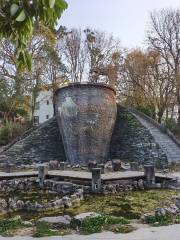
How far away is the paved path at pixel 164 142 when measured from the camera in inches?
790

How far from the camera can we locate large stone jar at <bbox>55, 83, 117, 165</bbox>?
2031cm

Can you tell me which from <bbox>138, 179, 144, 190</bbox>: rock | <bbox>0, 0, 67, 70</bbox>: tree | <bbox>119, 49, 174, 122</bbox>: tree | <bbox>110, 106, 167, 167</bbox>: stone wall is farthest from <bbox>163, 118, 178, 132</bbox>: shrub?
<bbox>0, 0, 67, 70</bbox>: tree

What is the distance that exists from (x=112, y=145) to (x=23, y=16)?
67.1 feet

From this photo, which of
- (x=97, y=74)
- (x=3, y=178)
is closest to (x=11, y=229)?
(x=3, y=178)

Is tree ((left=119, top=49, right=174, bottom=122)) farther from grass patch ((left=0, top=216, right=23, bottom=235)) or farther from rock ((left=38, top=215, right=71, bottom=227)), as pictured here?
grass patch ((left=0, top=216, right=23, bottom=235))

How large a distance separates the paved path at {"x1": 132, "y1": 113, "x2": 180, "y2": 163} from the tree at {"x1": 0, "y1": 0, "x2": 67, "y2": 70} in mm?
17361

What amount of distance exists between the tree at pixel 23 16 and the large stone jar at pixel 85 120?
17.8m

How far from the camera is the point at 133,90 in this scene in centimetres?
3222

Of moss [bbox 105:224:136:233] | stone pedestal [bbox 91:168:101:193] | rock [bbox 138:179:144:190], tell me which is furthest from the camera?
rock [bbox 138:179:144:190]

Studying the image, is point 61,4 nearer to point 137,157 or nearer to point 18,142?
point 137,157

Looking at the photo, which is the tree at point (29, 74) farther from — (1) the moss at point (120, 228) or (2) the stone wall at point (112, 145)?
(1) the moss at point (120, 228)

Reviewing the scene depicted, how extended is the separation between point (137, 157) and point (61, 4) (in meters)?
19.2

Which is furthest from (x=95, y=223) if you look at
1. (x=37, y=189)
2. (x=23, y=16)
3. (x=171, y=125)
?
(x=171, y=125)

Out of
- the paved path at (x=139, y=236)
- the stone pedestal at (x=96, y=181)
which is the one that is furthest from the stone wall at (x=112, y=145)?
the paved path at (x=139, y=236)
